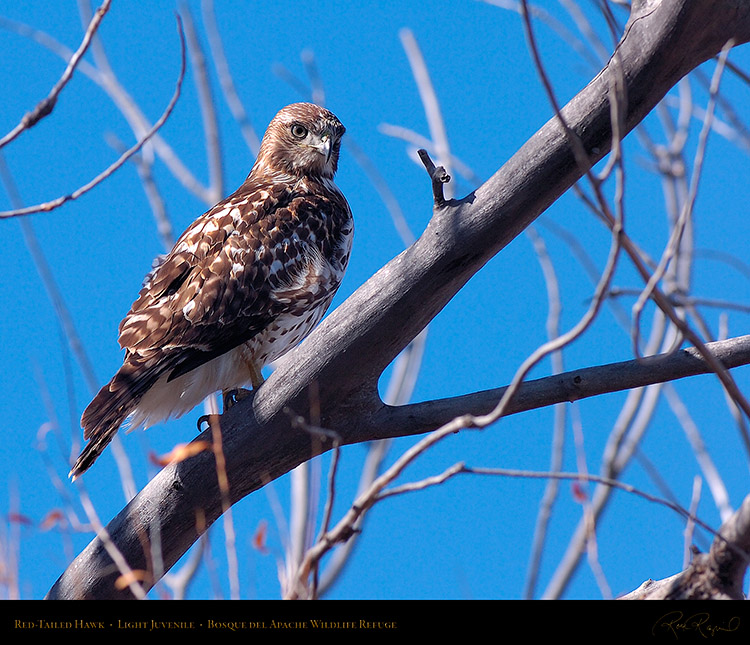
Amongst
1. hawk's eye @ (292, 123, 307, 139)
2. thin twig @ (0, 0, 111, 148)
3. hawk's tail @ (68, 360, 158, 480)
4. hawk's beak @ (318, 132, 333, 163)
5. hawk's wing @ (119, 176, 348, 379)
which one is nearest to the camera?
thin twig @ (0, 0, 111, 148)

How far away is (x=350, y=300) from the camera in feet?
11.2

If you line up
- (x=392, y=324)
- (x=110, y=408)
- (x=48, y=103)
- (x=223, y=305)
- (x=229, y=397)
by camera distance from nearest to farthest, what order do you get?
(x=48, y=103)
(x=392, y=324)
(x=110, y=408)
(x=223, y=305)
(x=229, y=397)

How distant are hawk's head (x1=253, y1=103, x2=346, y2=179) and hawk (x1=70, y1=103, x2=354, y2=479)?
46 centimetres

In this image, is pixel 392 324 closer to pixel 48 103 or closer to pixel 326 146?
pixel 48 103

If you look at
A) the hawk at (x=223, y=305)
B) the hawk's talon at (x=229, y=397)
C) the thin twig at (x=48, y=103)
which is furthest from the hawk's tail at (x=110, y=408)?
the thin twig at (x=48, y=103)

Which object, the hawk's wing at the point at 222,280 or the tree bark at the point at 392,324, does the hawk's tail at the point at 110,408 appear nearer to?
the hawk's wing at the point at 222,280

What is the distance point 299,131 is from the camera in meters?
5.59

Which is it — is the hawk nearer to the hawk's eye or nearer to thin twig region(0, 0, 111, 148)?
the hawk's eye

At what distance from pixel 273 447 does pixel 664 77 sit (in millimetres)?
1895

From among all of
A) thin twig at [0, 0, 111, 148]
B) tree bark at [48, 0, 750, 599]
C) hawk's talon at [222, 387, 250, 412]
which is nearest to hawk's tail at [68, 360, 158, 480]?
tree bark at [48, 0, 750, 599]

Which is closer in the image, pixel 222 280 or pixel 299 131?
pixel 222 280

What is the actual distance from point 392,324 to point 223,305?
1.20 meters

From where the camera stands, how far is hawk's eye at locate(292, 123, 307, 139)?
5566 millimetres
